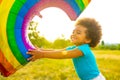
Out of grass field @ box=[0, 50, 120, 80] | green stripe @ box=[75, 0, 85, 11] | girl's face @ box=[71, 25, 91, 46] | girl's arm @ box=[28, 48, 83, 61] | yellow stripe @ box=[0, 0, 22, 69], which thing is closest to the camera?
girl's arm @ box=[28, 48, 83, 61]

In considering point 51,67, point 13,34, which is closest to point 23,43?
point 13,34

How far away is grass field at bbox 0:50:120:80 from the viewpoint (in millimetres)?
6820

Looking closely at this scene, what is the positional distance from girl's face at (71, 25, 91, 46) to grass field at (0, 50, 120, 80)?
2592 mm

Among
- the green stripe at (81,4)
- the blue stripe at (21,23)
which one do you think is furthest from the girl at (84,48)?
the green stripe at (81,4)

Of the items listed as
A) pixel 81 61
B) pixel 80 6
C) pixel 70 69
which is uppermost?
pixel 80 6

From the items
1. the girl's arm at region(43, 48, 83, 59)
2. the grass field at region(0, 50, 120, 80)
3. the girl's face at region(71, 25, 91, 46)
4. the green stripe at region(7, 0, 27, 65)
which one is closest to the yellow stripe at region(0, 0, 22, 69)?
the green stripe at region(7, 0, 27, 65)

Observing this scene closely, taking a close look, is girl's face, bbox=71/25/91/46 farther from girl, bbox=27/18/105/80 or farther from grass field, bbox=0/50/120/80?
grass field, bbox=0/50/120/80

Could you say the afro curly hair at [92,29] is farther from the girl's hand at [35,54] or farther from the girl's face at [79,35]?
the girl's hand at [35,54]

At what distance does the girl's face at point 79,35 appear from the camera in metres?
3.80

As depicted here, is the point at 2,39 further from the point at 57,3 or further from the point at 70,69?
the point at 70,69

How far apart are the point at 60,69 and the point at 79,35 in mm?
3807

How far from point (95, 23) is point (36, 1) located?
0.63m

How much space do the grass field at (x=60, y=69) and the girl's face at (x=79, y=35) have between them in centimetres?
259

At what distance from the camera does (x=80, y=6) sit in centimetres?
411
